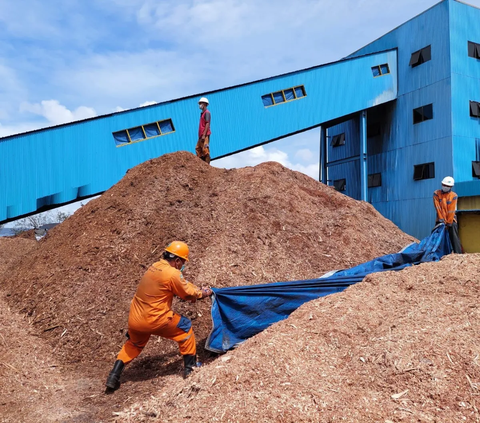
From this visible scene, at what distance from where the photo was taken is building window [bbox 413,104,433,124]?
17609 mm

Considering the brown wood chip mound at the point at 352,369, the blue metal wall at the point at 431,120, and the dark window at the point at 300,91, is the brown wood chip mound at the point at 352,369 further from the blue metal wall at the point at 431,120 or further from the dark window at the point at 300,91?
the blue metal wall at the point at 431,120

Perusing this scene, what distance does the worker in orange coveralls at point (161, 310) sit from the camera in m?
4.39

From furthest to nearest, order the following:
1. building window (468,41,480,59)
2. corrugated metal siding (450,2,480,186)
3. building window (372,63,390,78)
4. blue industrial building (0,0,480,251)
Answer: building window (372,63,390,78) < building window (468,41,480,59) < corrugated metal siding (450,2,480,186) < blue industrial building (0,0,480,251)

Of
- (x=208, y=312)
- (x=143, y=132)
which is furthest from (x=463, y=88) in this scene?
(x=208, y=312)

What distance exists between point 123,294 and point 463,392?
185 inches

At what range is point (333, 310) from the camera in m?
4.46

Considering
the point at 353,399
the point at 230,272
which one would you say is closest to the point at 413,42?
the point at 230,272

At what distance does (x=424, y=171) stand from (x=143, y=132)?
11.5 meters

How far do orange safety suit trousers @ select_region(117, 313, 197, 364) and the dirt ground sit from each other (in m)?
0.35

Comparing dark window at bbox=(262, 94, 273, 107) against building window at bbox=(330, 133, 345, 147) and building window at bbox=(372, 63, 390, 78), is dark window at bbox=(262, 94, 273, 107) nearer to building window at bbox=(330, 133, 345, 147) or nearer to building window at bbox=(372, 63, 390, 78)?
building window at bbox=(372, 63, 390, 78)

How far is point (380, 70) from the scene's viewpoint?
61.5 feet

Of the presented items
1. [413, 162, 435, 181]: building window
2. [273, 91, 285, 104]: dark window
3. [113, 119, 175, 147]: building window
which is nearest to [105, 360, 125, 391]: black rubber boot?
[113, 119, 175, 147]: building window

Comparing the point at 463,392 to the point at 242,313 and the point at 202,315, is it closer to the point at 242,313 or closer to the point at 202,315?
the point at 242,313

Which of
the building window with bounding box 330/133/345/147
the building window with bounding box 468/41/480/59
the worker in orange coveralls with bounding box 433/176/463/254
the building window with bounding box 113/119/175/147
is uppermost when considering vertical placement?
the building window with bounding box 468/41/480/59
